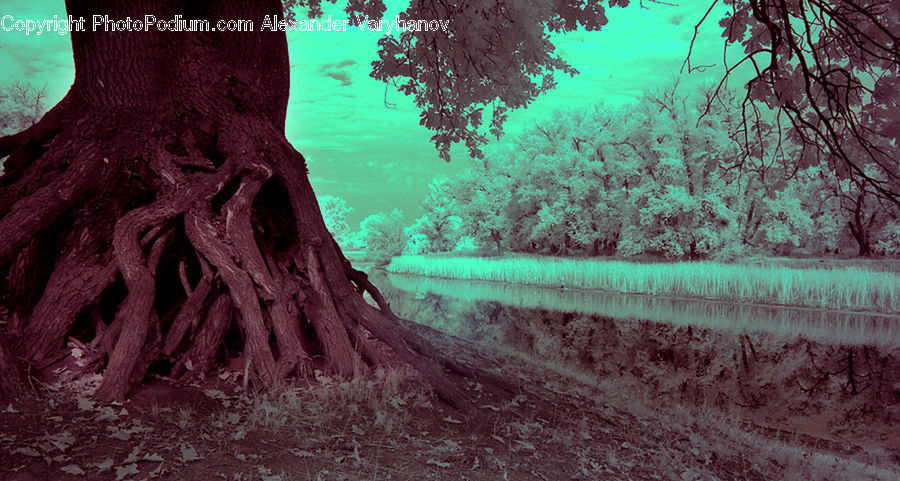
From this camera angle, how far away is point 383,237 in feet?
146

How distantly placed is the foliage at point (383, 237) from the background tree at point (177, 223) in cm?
3761

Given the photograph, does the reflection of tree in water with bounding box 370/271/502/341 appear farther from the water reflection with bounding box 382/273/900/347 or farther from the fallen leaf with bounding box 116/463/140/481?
the fallen leaf with bounding box 116/463/140/481

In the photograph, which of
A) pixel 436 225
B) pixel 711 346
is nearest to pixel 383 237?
pixel 436 225

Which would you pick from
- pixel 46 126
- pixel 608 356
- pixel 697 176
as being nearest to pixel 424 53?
pixel 46 126

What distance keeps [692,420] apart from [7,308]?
24.0 ft

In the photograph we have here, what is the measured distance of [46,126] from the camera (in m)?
5.30

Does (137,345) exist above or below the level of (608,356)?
above

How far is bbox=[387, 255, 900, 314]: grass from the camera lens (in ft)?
56.0

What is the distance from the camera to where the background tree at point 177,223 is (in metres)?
4.62

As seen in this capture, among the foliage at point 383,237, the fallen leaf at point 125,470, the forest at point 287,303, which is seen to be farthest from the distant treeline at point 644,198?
the fallen leaf at point 125,470

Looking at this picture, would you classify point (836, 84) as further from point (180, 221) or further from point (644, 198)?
point (644, 198)

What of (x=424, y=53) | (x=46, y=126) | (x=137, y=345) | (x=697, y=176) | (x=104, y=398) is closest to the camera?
(x=104, y=398)

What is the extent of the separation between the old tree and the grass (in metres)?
14.6

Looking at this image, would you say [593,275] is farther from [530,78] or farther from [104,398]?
[104,398]
